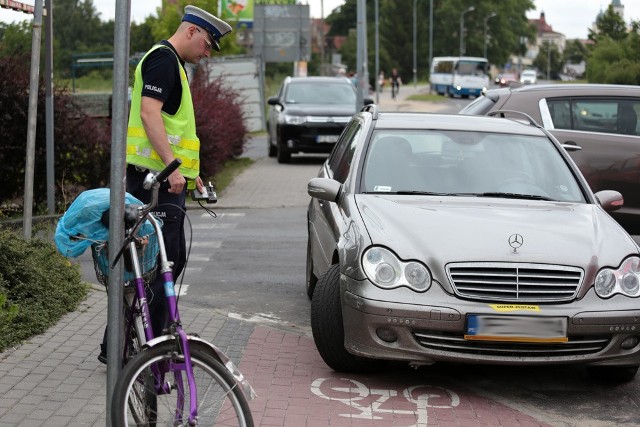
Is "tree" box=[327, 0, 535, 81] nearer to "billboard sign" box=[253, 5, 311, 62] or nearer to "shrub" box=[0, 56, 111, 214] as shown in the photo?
"billboard sign" box=[253, 5, 311, 62]

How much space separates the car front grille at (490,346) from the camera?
631cm

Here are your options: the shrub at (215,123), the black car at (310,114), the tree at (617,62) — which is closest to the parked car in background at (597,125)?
the shrub at (215,123)

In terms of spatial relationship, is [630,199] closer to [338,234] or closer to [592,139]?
[592,139]

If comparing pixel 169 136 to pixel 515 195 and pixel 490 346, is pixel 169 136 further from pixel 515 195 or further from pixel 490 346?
pixel 515 195

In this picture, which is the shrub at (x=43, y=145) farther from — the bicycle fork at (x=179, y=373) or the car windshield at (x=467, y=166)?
the bicycle fork at (x=179, y=373)

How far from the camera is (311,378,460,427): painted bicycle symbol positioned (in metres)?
6.11

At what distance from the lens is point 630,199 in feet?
37.3

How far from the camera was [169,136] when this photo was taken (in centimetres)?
605

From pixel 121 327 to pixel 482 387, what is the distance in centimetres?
272

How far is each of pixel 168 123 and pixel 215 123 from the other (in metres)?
12.4

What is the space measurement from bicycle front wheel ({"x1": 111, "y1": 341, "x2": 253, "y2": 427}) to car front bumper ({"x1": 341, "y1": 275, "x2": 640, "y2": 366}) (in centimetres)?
190

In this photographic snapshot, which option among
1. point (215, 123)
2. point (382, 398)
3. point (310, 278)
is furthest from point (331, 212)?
point (215, 123)

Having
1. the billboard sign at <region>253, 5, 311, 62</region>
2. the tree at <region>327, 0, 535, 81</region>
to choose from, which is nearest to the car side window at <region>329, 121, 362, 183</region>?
the billboard sign at <region>253, 5, 311, 62</region>

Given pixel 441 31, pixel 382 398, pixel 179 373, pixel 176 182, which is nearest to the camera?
pixel 179 373
